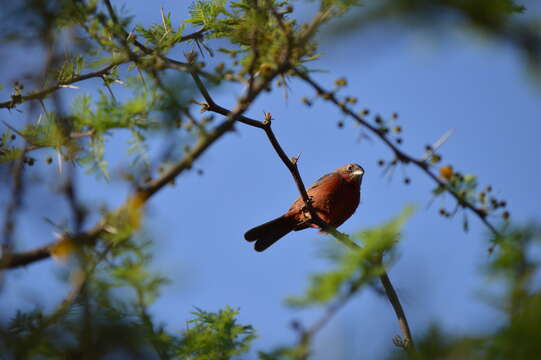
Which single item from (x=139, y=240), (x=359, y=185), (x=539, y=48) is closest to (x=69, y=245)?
(x=139, y=240)

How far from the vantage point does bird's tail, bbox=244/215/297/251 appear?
725cm

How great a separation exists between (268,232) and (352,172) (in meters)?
1.31

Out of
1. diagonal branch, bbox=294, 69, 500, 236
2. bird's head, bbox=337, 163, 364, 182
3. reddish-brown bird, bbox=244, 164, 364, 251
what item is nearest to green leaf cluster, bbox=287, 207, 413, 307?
diagonal branch, bbox=294, 69, 500, 236

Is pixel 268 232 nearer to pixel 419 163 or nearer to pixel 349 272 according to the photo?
pixel 419 163

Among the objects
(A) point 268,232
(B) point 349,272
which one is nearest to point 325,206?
(A) point 268,232

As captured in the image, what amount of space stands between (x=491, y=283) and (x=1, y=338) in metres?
1.62

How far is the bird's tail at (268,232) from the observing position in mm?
7250

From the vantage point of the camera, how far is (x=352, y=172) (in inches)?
284

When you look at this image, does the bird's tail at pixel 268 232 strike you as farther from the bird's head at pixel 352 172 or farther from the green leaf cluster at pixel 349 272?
the green leaf cluster at pixel 349 272

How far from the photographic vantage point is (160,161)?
2.12 metres

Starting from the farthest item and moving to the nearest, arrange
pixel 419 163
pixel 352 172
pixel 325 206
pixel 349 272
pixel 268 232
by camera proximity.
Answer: pixel 268 232, pixel 352 172, pixel 325 206, pixel 419 163, pixel 349 272

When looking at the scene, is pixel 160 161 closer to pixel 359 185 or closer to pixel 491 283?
pixel 491 283

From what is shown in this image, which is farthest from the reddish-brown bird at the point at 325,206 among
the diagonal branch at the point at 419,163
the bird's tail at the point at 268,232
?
the diagonal branch at the point at 419,163

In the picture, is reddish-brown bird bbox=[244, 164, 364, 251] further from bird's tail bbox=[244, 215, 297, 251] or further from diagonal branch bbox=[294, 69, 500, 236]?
diagonal branch bbox=[294, 69, 500, 236]
